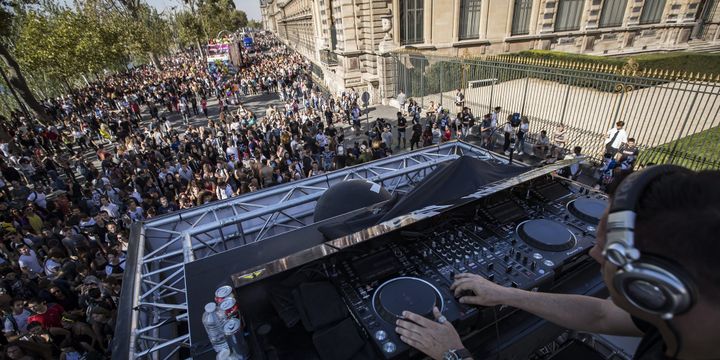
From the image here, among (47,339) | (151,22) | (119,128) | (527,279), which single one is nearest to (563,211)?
(527,279)

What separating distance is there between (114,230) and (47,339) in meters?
4.52

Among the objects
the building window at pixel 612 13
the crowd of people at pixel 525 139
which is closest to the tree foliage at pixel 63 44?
the crowd of people at pixel 525 139

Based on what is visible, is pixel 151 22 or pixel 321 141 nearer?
pixel 321 141

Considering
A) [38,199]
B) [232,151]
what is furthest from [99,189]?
[232,151]

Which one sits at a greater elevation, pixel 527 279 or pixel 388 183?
pixel 527 279

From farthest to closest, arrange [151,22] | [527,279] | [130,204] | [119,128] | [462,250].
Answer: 1. [151,22]
2. [119,128]
3. [130,204]
4. [462,250]
5. [527,279]

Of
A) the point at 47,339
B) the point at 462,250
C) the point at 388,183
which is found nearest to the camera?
the point at 462,250

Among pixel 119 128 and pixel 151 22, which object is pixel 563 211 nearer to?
pixel 119 128

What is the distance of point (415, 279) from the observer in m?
3.20

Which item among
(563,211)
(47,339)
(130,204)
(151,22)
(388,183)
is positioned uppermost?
(151,22)

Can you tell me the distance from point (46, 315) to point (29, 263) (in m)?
3.49

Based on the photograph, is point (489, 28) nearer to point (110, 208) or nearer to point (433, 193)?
point (433, 193)

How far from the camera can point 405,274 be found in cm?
340

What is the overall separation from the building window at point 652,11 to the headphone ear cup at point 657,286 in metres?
46.3
